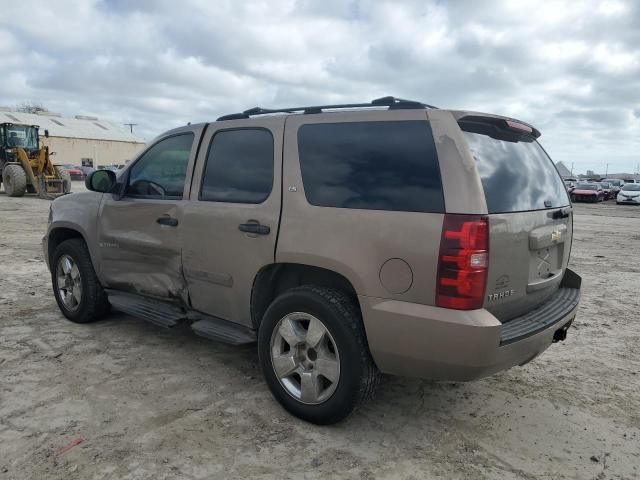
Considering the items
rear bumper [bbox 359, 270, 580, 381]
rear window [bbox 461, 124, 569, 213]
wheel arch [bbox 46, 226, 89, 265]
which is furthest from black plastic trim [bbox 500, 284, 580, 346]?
wheel arch [bbox 46, 226, 89, 265]

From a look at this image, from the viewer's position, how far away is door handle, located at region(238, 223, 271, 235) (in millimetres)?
3262

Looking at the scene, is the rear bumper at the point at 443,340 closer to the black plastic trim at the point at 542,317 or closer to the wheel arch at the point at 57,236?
the black plastic trim at the point at 542,317

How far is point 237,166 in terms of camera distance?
143 inches

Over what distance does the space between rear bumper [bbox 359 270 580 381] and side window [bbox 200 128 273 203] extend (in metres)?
1.14

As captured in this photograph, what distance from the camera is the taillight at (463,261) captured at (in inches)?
99.8

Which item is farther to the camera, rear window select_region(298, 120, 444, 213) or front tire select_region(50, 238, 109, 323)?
front tire select_region(50, 238, 109, 323)

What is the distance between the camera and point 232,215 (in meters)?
3.48

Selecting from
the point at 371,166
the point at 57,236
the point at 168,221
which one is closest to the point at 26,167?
the point at 57,236

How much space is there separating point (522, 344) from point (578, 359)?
1.93 meters

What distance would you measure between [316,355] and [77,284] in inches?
116

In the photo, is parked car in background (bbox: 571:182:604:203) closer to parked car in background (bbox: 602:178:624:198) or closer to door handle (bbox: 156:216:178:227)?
parked car in background (bbox: 602:178:624:198)

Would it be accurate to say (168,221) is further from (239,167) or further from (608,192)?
(608,192)

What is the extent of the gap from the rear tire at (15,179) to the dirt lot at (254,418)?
18.5 m

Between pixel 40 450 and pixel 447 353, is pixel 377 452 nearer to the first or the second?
pixel 447 353
